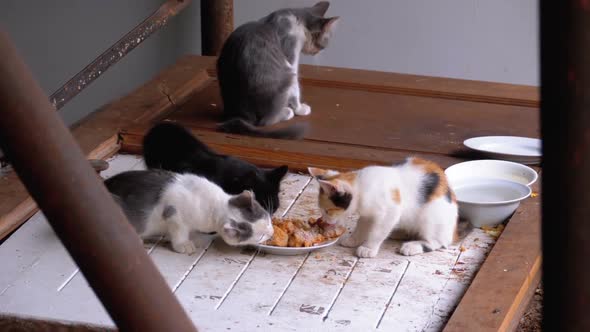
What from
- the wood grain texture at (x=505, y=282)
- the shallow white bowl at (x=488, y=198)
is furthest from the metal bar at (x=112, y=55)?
the wood grain texture at (x=505, y=282)

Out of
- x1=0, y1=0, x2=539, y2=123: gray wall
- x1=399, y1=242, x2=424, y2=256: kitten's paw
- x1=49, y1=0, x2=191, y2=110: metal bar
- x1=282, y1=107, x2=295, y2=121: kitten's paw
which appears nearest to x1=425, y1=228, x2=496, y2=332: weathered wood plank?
x1=399, y1=242, x2=424, y2=256: kitten's paw

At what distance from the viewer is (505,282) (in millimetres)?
2756

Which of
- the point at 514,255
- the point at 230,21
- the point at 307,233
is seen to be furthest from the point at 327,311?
the point at 230,21

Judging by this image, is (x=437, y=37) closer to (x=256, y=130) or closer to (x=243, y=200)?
(x=256, y=130)

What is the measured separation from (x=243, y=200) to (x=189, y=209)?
0.18 metres

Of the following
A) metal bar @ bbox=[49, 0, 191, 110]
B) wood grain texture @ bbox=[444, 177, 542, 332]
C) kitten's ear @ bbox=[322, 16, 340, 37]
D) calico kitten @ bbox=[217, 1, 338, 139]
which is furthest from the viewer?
A: kitten's ear @ bbox=[322, 16, 340, 37]

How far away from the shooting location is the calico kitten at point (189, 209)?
112 inches

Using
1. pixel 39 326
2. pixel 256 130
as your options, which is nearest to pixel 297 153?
pixel 256 130

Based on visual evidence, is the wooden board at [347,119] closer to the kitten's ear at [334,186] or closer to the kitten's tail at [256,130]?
the kitten's tail at [256,130]

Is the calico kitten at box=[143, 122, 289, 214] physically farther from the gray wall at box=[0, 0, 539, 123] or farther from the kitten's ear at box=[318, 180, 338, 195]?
the gray wall at box=[0, 0, 539, 123]

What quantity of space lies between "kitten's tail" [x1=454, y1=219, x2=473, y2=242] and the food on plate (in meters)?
0.39

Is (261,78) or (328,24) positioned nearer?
(261,78)

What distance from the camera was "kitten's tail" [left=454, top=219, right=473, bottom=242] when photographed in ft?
10.1

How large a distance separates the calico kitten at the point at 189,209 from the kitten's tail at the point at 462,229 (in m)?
0.66
